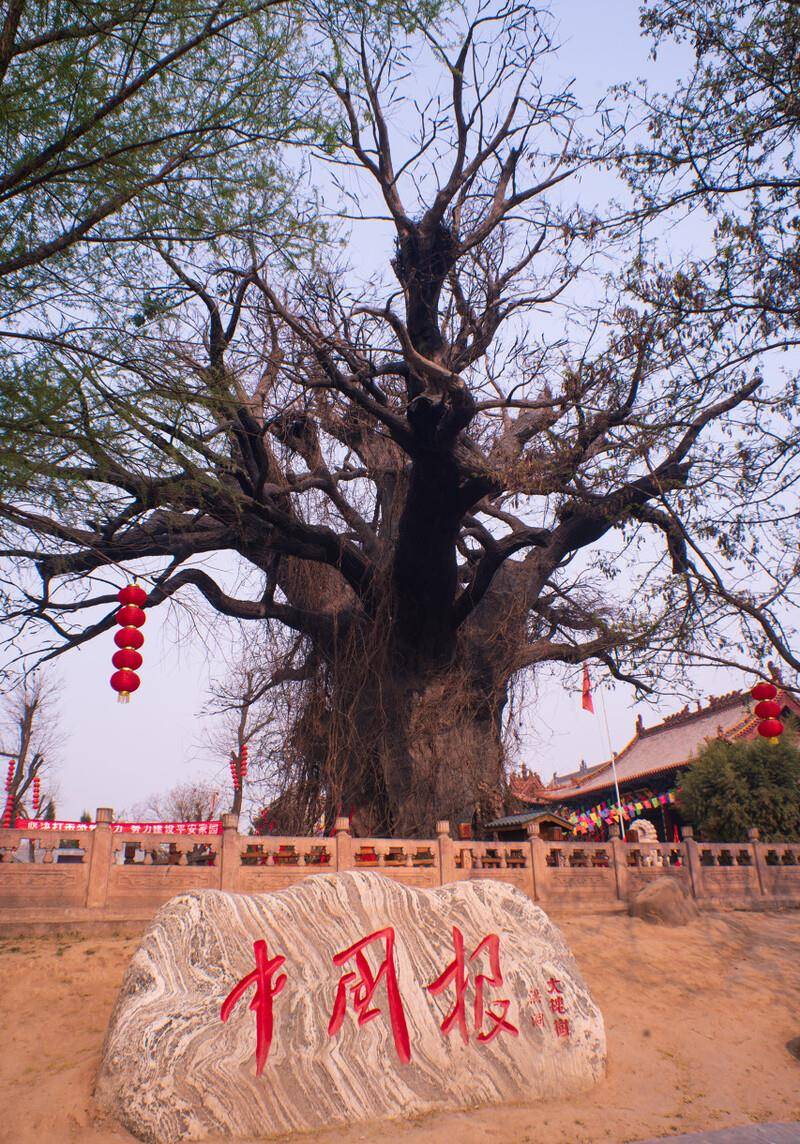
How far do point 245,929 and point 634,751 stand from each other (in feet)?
63.0

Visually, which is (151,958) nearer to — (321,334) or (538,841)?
(538,841)

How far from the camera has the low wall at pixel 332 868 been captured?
713cm

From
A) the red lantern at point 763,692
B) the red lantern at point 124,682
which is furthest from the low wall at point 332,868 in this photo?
the red lantern at point 763,692

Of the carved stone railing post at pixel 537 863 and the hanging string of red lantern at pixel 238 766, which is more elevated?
the hanging string of red lantern at pixel 238 766

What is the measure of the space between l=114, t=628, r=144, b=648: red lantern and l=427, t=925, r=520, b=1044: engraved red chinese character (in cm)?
306

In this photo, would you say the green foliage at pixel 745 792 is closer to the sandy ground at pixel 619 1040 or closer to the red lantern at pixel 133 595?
the sandy ground at pixel 619 1040

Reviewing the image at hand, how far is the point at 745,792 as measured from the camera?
524 inches

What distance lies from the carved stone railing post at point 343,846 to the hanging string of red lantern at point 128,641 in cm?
266

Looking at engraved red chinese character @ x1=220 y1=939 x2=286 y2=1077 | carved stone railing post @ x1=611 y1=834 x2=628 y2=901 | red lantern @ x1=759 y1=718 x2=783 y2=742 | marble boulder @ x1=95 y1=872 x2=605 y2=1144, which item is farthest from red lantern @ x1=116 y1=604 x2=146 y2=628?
carved stone railing post @ x1=611 y1=834 x2=628 y2=901

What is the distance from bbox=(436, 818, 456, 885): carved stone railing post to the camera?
8.45 m

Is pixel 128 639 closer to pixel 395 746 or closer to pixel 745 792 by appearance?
pixel 395 746

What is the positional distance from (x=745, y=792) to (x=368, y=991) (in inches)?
394

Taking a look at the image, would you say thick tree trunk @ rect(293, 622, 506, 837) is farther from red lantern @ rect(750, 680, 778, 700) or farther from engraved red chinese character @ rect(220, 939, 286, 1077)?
engraved red chinese character @ rect(220, 939, 286, 1077)

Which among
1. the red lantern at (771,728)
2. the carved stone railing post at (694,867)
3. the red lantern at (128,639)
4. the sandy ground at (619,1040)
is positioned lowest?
the sandy ground at (619,1040)
